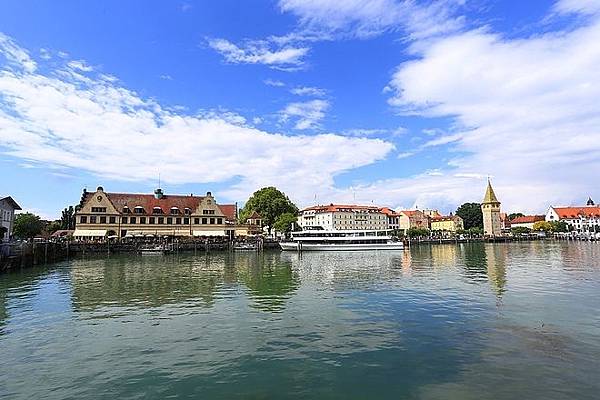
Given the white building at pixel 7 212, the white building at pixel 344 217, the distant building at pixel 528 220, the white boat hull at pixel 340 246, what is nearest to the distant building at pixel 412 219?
the white building at pixel 344 217

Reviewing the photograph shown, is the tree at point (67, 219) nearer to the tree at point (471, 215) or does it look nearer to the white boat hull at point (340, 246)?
the white boat hull at point (340, 246)

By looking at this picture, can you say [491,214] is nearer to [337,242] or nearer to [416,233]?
[416,233]

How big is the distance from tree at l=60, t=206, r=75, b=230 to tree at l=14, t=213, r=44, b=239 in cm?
1282

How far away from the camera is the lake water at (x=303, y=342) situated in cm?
1074

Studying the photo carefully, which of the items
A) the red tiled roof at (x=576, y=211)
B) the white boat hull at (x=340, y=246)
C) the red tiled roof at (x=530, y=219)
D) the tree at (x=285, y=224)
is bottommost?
the white boat hull at (x=340, y=246)

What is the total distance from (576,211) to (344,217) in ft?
322

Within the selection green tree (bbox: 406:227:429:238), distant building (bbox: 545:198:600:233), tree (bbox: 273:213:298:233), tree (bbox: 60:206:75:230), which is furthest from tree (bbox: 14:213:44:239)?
distant building (bbox: 545:198:600:233)

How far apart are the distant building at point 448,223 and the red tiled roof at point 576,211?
4139 cm

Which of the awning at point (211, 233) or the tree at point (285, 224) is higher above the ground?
the tree at point (285, 224)

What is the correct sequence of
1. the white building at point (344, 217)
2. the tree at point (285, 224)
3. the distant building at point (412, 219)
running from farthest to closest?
the distant building at point (412, 219) < the white building at point (344, 217) < the tree at point (285, 224)

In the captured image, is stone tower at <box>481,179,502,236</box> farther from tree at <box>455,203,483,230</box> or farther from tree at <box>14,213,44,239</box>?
tree at <box>14,213,44,239</box>

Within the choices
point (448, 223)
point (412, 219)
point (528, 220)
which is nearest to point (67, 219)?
point (412, 219)

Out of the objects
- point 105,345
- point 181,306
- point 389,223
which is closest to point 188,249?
point 181,306

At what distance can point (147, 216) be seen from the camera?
77.6m
